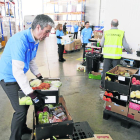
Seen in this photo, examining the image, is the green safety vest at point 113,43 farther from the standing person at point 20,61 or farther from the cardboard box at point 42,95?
the cardboard box at point 42,95

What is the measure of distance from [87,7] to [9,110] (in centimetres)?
1100

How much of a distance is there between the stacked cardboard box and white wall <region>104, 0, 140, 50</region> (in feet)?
8.21

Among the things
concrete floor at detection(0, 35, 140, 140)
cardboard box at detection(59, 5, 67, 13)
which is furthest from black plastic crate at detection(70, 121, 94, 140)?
cardboard box at detection(59, 5, 67, 13)

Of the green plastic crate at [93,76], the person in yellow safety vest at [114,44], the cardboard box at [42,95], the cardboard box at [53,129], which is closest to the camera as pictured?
the cardboard box at [53,129]

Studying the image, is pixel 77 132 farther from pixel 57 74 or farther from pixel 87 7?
pixel 87 7

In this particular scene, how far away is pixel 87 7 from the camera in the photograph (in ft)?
39.3

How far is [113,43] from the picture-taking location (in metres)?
3.44

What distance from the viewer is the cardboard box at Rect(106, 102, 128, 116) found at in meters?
2.53

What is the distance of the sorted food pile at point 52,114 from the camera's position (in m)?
1.76

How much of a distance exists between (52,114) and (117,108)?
1255 millimetres

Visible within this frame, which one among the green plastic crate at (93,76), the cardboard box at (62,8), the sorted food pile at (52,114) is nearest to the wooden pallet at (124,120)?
the sorted food pile at (52,114)

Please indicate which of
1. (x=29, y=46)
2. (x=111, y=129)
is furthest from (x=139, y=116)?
(x=29, y=46)

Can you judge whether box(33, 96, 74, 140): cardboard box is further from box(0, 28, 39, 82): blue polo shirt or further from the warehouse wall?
the warehouse wall

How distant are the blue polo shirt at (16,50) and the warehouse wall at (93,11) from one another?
9.37m
